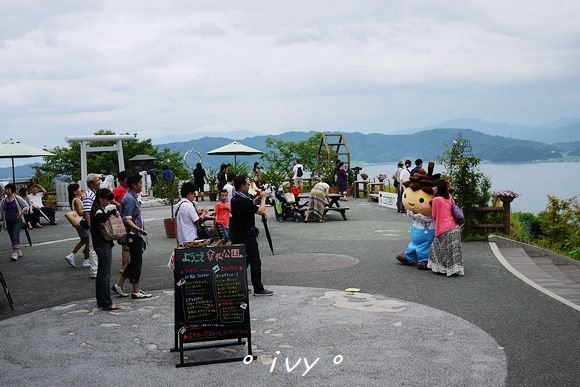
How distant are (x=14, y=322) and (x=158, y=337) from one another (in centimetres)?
240

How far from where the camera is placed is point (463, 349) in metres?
6.47

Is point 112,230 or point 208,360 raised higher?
point 112,230

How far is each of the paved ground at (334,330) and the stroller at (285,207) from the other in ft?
23.8

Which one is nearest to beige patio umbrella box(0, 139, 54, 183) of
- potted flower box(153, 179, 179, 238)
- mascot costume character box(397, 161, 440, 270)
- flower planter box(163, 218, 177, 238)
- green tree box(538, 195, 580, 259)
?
potted flower box(153, 179, 179, 238)

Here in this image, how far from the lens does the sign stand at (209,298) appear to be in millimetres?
6312

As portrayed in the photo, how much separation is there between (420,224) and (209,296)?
6.27m

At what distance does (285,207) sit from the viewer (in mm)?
19594

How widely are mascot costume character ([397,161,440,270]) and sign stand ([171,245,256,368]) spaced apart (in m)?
5.58

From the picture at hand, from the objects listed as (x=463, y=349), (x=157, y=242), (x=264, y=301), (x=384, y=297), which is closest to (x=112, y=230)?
(x=264, y=301)

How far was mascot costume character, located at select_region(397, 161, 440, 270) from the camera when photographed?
37.4 feet

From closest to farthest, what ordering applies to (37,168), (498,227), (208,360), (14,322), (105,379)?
(105,379)
(208,360)
(14,322)
(498,227)
(37,168)

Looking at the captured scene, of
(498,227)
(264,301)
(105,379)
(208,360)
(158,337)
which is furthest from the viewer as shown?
(498,227)

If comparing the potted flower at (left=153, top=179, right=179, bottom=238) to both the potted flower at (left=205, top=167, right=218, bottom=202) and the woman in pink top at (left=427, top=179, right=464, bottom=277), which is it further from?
the potted flower at (left=205, top=167, right=218, bottom=202)

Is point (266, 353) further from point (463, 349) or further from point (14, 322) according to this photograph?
point (14, 322)
